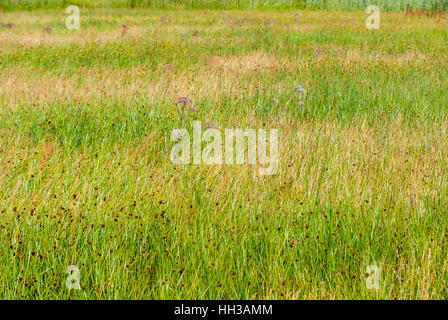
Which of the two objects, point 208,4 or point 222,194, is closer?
point 222,194

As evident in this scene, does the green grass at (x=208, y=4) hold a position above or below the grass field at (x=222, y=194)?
above

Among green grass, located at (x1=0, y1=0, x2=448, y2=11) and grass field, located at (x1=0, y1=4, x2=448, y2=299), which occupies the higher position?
green grass, located at (x1=0, y1=0, x2=448, y2=11)

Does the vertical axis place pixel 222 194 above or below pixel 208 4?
below

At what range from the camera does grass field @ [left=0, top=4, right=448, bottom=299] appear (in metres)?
2.36

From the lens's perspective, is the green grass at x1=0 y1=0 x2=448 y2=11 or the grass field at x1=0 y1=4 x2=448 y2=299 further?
the green grass at x1=0 y1=0 x2=448 y2=11

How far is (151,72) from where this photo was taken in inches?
308

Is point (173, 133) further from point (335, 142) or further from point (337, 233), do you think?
point (337, 233)

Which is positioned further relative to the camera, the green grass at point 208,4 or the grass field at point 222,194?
the green grass at point 208,4

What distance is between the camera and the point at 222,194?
10.6 ft

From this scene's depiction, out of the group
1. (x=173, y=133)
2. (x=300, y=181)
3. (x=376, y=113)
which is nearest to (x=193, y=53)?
(x=376, y=113)

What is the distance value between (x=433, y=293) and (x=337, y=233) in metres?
0.65

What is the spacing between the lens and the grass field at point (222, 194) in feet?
7.75
